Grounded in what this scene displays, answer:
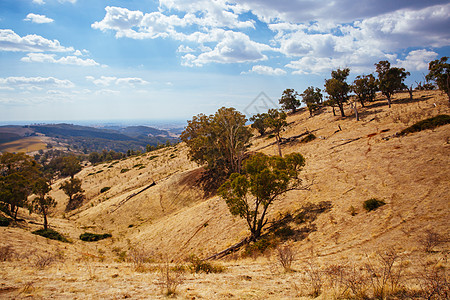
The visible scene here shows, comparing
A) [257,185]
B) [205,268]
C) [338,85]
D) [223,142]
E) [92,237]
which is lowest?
[92,237]

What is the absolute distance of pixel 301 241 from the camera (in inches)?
595

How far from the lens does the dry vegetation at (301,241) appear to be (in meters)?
8.20

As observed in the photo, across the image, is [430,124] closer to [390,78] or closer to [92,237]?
[390,78]

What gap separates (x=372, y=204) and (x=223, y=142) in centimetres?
2554

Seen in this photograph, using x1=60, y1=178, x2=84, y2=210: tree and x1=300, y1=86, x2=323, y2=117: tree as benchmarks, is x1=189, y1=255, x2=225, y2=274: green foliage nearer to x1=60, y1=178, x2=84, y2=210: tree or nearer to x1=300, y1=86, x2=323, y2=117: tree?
x1=60, y1=178, x2=84, y2=210: tree

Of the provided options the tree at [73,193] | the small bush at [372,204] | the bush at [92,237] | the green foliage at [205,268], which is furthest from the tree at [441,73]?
the tree at [73,193]

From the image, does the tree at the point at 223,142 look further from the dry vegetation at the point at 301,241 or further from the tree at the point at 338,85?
the tree at the point at 338,85

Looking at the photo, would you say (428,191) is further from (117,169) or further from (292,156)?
(117,169)

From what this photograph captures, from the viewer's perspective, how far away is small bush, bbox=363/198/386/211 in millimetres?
15781

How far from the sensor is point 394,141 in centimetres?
2564

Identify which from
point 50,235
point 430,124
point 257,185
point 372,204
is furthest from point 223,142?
point 430,124

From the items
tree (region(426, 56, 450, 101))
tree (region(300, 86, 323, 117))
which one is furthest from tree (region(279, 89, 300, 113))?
tree (region(426, 56, 450, 101))

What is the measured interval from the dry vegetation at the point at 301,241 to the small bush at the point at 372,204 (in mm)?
323

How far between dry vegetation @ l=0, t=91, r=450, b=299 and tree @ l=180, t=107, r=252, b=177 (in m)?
5.59
